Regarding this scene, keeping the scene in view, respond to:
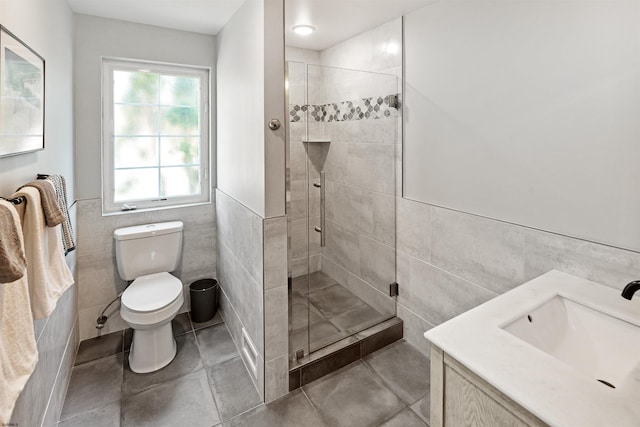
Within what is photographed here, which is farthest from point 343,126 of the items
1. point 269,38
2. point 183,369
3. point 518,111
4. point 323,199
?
point 183,369

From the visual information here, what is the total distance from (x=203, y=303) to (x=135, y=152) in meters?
1.35

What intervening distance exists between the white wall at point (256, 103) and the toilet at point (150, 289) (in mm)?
754

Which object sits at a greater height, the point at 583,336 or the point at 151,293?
the point at 583,336

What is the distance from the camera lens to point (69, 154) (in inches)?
88.1

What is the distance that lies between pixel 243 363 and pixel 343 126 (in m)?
1.81

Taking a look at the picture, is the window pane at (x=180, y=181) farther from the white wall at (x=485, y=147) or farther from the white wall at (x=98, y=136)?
the white wall at (x=485, y=147)

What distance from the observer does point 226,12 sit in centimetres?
229

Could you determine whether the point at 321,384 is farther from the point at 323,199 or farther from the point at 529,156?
the point at 529,156

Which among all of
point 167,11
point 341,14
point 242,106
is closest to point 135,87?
point 167,11

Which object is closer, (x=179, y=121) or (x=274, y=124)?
(x=274, y=124)

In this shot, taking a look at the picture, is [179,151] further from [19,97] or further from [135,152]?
[19,97]

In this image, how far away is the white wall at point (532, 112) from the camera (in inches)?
52.8

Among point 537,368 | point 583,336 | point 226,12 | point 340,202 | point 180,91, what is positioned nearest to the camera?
point 537,368

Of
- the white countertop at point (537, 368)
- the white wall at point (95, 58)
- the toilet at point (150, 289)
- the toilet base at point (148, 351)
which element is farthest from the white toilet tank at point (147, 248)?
the white countertop at point (537, 368)
